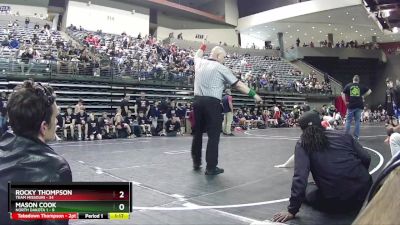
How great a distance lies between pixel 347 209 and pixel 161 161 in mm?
3595

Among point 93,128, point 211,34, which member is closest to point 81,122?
point 93,128

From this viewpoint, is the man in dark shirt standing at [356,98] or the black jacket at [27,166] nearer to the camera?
the black jacket at [27,166]

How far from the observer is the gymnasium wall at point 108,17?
105ft

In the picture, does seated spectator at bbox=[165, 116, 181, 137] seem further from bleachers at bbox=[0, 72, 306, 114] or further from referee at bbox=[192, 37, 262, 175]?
referee at bbox=[192, 37, 262, 175]

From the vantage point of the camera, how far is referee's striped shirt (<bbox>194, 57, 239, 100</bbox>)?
4.77 metres

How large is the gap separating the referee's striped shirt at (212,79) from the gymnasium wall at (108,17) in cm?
2972

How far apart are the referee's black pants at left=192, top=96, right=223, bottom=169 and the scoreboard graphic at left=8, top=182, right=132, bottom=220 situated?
3.15m

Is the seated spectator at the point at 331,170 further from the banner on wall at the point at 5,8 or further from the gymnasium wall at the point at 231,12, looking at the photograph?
the gymnasium wall at the point at 231,12

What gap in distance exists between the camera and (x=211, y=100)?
15.6 feet

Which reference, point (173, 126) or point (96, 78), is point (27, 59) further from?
point (173, 126)

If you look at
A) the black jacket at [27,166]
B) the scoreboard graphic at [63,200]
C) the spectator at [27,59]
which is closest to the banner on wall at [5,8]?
the spectator at [27,59]

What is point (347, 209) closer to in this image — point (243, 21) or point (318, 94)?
point (318, 94)

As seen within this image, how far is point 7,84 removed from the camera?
1445 centimetres

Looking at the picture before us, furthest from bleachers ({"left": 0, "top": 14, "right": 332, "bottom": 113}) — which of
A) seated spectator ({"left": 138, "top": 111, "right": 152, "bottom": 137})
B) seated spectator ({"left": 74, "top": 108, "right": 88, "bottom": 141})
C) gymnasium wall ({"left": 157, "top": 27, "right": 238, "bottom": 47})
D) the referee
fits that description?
gymnasium wall ({"left": 157, "top": 27, "right": 238, "bottom": 47})
